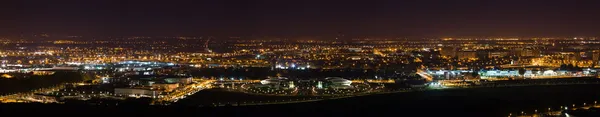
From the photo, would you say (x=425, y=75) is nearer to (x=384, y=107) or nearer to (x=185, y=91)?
(x=384, y=107)

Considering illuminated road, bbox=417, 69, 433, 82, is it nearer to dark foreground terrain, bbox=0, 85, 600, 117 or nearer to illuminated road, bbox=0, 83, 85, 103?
dark foreground terrain, bbox=0, 85, 600, 117

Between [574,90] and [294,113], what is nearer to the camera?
[294,113]

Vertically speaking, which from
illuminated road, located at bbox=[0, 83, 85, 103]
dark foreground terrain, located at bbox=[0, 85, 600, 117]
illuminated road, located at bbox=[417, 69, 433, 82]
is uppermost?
illuminated road, located at bbox=[417, 69, 433, 82]

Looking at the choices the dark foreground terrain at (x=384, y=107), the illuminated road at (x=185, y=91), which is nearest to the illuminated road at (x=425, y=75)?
the dark foreground terrain at (x=384, y=107)

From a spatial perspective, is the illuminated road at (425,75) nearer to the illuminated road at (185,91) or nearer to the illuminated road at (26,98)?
the illuminated road at (185,91)

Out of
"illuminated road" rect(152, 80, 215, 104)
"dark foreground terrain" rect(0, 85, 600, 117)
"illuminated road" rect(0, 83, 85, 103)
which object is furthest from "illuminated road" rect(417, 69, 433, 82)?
"illuminated road" rect(0, 83, 85, 103)

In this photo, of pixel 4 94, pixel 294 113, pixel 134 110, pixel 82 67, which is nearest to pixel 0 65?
pixel 82 67

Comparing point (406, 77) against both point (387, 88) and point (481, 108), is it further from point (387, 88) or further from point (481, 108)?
point (481, 108)

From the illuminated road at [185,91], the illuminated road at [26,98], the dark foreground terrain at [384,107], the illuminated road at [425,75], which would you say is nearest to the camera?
the dark foreground terrain at [384,107]

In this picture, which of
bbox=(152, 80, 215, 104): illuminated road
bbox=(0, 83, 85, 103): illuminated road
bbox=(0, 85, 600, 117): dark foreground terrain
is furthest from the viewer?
bbox=(152, 80, 215, 104): illuminated road

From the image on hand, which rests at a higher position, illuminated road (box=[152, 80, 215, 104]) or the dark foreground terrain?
illuminated road (box=[152, 80, 215, 104])

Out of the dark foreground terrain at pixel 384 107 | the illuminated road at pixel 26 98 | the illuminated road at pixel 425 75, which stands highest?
the illuminated road at pixel 425 75
